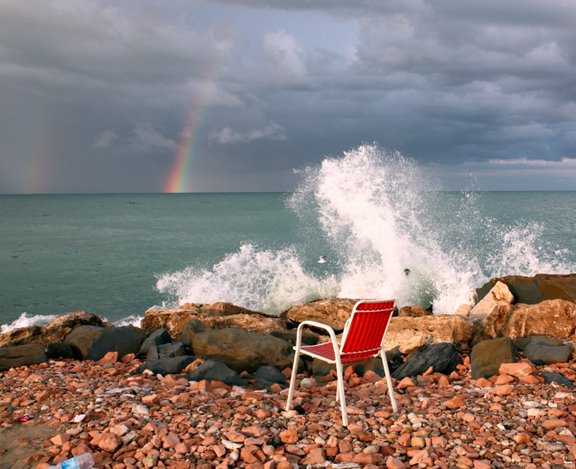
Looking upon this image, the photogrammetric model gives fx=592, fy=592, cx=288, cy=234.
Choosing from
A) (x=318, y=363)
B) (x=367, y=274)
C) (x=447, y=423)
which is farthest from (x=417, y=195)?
(x=447, y=423)

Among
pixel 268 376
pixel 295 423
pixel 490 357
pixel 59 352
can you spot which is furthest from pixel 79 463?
pixel 490 357

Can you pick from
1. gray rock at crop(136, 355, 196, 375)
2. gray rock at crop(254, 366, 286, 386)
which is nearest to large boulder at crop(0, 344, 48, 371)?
gray rock at crop(136, 355, 196, 375)

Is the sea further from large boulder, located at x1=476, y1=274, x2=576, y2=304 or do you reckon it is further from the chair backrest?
the chair backrest

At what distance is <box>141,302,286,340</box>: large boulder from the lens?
442 inches

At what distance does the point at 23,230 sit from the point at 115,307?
4874 centimetres

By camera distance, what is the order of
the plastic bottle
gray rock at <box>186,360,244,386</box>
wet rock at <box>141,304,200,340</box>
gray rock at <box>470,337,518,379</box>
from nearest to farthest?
the plastic bottle < gray rock at <box>186,360,244,386</box> < gray rock at <box>470,337,518,379</box> < wet rock at <box>141,304,200,340</box>

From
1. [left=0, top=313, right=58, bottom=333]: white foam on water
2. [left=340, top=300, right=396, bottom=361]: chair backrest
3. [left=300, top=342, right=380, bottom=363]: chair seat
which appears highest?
[left=340, top=300, right=396, bottom=361]: chair backrest

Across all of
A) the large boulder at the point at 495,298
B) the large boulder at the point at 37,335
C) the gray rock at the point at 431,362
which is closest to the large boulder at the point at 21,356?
the large boulder at the point at 37,335

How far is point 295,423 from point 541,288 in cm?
873

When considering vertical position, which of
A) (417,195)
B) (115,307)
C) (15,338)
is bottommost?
(115,307)

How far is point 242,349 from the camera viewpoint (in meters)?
8.73

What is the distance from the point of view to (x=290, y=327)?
1290cm

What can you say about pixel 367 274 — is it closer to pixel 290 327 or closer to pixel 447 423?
pixel 290 327

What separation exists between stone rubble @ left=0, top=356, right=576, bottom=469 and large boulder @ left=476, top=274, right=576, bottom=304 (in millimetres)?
5241
